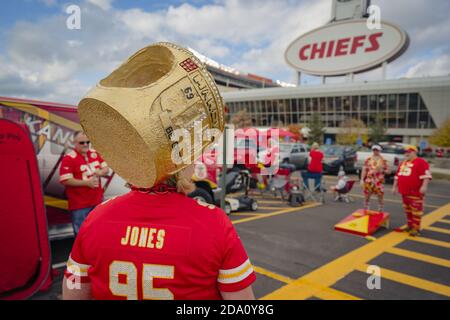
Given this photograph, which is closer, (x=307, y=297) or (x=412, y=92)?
(x=307, y=297)

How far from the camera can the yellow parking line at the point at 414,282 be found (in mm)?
Result: 4016

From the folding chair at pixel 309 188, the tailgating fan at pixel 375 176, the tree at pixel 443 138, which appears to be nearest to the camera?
the tailgating fan at pixel 375 176

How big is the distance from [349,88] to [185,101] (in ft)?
179

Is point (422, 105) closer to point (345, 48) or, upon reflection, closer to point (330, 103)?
point (330, 103)

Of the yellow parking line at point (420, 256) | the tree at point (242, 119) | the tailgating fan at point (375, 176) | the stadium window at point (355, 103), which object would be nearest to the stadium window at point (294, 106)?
the tree at point (242, 119)

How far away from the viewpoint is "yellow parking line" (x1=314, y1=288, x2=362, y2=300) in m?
3.70

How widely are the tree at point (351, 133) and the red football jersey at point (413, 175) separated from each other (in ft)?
124

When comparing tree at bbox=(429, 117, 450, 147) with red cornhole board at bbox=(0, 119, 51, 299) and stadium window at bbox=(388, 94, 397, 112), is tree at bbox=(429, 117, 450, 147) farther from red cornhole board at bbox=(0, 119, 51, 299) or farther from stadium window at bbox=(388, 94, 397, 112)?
red cornhole board at bbox=(0, 119, 51, 299)

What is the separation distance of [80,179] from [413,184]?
19.9ft

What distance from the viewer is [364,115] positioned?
50.4m

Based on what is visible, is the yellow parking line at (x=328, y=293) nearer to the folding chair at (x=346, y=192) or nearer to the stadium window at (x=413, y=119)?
the folding chair at (x=346, y=192)

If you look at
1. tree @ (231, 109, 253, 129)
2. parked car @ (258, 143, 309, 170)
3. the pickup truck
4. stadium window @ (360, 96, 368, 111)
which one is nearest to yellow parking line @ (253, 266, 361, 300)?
the pickup truck
